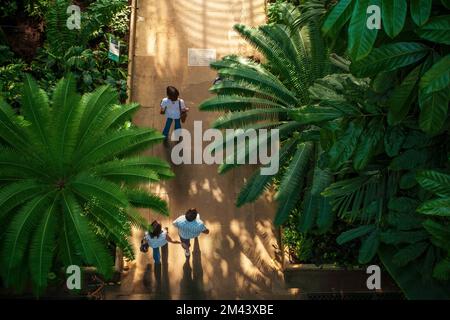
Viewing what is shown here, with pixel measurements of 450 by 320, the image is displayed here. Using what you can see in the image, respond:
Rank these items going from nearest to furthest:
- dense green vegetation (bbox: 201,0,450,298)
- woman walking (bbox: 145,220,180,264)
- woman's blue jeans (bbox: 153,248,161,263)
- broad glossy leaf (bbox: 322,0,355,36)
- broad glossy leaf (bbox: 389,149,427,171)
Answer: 1. broad glossy leaf (bbox: 322,0,355,36)
2. dense green vegetation (bbox: 201,0,450,298)
3. broad glossy leaf (bbox: 389,149,427,171)
4. woman walking (bbox: 145,220,180,264)
5. woman's blue jeans (bbox: 153,248,161,263)

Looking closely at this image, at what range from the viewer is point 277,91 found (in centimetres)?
917

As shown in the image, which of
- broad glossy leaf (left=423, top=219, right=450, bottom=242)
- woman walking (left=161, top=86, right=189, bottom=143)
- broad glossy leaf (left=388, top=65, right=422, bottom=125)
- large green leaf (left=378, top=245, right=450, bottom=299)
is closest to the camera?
broad glossy leaf (left=388, top=65, right=422, bottom=125)

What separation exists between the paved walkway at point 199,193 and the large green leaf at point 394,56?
5.34m

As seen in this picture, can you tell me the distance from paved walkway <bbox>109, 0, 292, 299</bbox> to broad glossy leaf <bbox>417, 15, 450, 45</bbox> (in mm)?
5795

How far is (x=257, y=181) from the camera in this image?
849 centimetres

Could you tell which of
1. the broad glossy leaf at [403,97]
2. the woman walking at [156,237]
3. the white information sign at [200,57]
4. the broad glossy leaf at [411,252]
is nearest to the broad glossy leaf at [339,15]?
the broad glossy leaf at [403,97]

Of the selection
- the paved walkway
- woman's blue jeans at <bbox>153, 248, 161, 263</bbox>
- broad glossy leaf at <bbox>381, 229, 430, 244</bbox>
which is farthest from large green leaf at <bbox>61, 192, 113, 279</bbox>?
broad glossy leaf at <bbox>381, 229, 430, 244</bbox>

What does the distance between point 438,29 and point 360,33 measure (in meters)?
0.67

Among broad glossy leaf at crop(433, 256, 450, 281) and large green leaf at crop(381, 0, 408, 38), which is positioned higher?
large green leaf at crop(381, 0, 408, 38)

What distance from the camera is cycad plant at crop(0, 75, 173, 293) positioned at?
23.3ft

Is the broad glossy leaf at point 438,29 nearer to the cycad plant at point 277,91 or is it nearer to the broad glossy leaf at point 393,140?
the broad glossy leaf at point 393,140

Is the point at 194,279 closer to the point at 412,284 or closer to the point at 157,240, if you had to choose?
the point at 157,240

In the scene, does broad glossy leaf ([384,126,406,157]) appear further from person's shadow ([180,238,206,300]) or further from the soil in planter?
person's shadow ([180,238,206,300])

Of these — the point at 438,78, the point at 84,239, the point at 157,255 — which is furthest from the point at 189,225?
the point at 438,78
